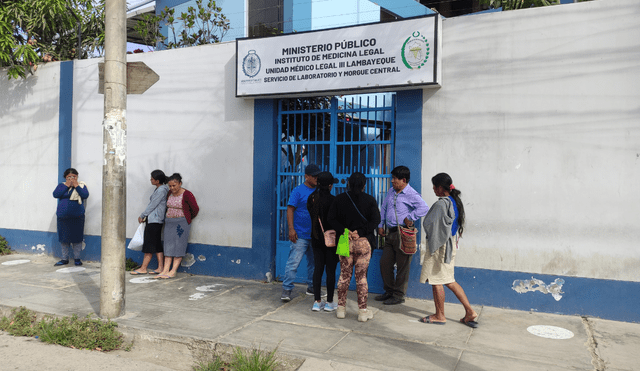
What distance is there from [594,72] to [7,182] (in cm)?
938

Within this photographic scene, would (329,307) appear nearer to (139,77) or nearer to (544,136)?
(544,136)

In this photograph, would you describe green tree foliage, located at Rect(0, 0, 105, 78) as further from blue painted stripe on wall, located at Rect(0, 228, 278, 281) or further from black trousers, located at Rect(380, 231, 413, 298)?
black trousers, located at Rect(380, 231, 413, 298)

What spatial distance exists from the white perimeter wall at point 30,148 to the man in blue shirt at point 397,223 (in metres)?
5.91

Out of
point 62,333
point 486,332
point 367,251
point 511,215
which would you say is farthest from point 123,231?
point 511,215

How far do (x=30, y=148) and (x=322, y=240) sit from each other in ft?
20.4

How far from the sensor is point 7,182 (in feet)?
28.9

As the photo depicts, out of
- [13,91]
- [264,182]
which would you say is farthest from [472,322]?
[13,91]

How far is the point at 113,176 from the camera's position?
491 centimetres

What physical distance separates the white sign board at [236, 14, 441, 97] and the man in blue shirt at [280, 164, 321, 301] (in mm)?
1287

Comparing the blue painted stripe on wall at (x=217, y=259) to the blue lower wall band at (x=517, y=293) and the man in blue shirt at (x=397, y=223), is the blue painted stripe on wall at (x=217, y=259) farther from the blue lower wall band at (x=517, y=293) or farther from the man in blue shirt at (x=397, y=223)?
the man in blue shirt at (x=397, y=223)

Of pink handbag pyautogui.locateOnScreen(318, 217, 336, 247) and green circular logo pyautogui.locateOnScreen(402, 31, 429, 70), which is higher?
green circular logo pyautogui.locateOnScreen(402, 31, 429, 70)

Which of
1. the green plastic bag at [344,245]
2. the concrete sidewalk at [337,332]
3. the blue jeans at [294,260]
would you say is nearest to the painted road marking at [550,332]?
the concrete sidewalk at [337,332]

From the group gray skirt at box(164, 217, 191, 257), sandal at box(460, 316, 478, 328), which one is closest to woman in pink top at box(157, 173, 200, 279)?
gray skirt at box(164, 217, 191, 257)

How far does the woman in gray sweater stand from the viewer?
22.9 feet
